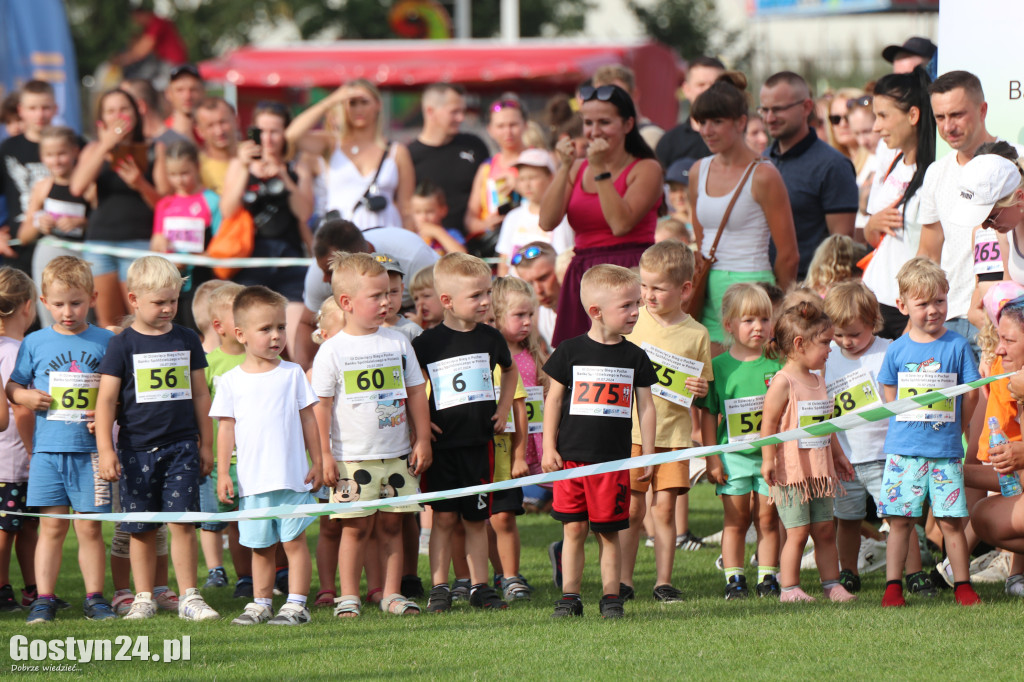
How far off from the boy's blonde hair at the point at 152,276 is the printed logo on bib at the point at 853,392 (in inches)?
119

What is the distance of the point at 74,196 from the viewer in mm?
9883

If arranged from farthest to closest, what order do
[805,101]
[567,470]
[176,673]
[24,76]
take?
[24,76], [805,101], [567,470], [176,673]

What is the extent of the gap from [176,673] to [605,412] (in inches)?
79.5

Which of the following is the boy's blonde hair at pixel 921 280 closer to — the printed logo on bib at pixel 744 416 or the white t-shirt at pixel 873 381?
the white t-shirt at pixel 873 381

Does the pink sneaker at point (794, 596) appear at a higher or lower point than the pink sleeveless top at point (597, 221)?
lower

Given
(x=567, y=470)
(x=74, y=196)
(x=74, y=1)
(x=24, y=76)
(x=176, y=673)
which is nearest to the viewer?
(x=176, y=673)

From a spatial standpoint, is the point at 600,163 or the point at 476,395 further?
the point at 600,163

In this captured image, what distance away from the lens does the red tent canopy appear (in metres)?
20.7

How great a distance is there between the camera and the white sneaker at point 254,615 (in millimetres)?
5900

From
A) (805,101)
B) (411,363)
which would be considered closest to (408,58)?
(805,101)

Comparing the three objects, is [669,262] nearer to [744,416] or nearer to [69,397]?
[744,416]

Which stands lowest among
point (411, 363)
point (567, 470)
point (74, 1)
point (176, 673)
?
point (176, 673)

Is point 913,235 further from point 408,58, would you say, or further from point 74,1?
point 74,1

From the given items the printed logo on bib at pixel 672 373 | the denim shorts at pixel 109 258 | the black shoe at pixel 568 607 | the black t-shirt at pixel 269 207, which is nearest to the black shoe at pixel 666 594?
the black shoe at pixel 568 607
